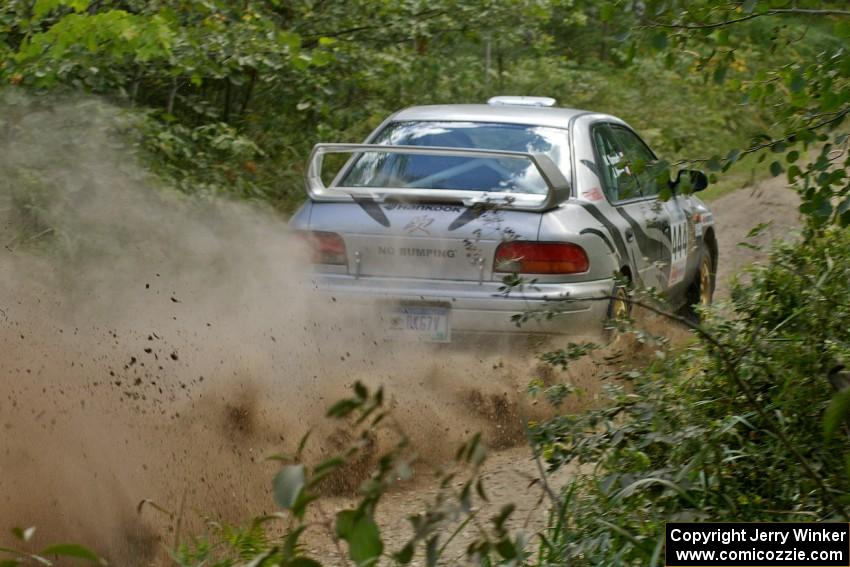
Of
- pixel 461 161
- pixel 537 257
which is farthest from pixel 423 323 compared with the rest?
pixel 461 161

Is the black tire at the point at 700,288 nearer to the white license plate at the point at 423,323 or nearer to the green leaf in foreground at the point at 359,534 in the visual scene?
the white license plate at the point at 423,323

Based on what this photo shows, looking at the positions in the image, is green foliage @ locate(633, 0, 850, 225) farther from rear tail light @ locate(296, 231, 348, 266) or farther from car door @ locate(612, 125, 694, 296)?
car door @ locate(612, 125, 694, 296)

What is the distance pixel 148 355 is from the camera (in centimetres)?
606

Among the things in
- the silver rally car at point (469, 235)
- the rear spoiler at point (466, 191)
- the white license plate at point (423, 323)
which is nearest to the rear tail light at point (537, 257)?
the silver rally car at point (469, 235)

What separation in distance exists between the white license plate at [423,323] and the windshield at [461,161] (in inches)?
31.8

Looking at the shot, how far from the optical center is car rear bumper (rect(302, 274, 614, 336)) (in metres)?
6.87

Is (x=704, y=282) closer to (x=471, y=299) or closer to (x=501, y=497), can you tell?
(x=471, y=299)

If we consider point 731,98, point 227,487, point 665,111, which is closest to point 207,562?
point 227,487

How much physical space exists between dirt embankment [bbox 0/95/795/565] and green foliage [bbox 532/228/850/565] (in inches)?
13.1

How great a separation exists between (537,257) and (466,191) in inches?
24.5

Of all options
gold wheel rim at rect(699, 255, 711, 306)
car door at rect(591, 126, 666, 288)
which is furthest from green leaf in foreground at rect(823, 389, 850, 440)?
gold wheel rim at rect(699, 255, 711, 306)

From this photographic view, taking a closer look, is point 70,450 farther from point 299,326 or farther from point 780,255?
point 780,255

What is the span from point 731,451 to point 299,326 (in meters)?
3.20

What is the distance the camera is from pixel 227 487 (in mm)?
5152
